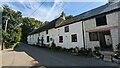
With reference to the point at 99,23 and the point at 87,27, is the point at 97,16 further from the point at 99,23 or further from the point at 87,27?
the point at 87,27

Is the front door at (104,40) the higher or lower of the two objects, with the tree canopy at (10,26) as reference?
lower

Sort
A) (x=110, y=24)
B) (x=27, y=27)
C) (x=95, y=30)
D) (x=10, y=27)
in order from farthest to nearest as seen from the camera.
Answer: (x=27, y=27) → (x=10, y=27) → (x=95, y=30) → (x=110, y=24)

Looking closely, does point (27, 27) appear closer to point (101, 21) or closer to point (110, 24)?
point (101, 21)

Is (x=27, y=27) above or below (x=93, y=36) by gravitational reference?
above

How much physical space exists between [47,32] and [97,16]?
18.0m

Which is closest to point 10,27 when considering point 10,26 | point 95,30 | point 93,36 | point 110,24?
point 10,26

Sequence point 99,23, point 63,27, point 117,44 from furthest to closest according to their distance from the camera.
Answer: point 63,27 → point 99,23 → point 117,44

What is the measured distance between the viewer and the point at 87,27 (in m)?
A: 19.2

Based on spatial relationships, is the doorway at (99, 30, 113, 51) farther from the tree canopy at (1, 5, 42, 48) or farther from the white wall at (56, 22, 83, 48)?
the tree canopy at (1, 5, 42, 48)

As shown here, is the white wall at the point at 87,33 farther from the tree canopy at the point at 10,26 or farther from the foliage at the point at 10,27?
the foliage at the point at 10,27

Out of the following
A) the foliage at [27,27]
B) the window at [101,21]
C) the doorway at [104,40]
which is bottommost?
the doorway at [104,40]

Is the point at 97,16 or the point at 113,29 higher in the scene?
the point at 97,16

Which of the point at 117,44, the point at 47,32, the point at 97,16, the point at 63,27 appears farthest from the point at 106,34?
the point at 47,32

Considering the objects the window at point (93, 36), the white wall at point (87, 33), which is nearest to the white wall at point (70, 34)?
the white wall at point (87, 33)
